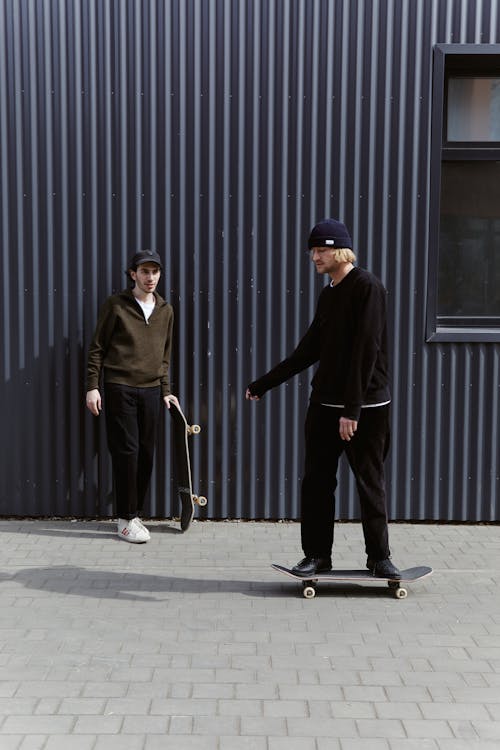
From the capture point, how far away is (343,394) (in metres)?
4.83

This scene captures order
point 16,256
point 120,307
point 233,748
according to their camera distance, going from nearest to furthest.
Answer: point 233,748
point 120,307
point 16,256

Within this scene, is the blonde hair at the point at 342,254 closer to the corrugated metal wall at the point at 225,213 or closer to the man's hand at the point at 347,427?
the man's hand at the point at 347,427

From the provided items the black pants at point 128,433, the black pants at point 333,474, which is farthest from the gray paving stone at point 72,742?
the black pants at point 128,433

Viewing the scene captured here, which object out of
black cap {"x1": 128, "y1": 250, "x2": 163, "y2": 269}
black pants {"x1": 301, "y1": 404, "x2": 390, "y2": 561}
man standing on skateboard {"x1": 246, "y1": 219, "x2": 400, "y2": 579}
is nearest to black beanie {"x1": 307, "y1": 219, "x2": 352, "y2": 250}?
man standing on skateboard {"x1": 246, "y1": 219, "x2": 400, "y2": 579}

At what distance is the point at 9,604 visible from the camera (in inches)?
192

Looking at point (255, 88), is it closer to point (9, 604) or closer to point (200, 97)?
point (200, 97)

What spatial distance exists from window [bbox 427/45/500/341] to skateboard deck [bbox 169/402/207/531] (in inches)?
75.2

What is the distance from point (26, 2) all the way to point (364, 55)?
2.46m

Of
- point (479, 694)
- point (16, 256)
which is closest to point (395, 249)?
point (16, 256)

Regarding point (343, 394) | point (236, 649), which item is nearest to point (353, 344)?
point (343, 394)

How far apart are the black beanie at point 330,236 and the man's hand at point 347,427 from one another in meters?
0.93

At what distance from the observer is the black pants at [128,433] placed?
623 centimetres

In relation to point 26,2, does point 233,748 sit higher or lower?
lower

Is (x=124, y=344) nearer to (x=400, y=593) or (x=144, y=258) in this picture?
(x=144, y=258)
